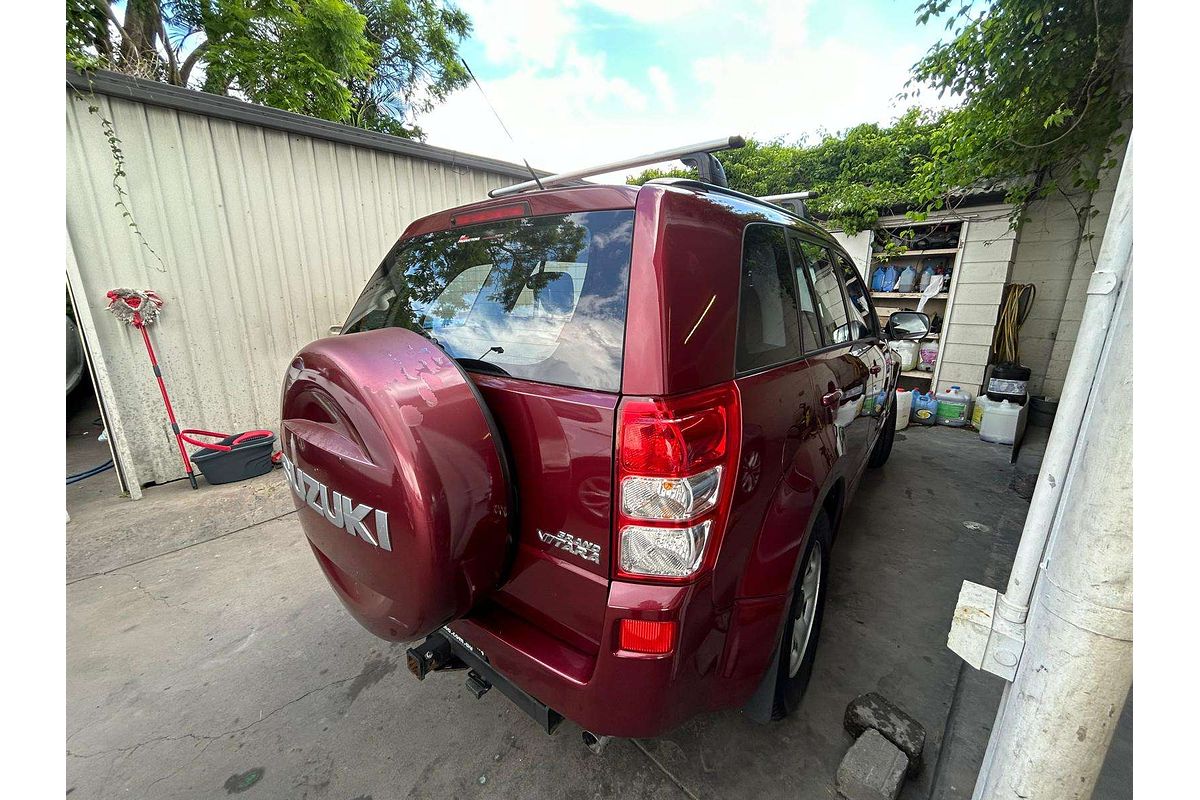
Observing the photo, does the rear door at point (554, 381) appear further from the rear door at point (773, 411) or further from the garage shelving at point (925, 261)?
the garage shelving at point (925, 261)

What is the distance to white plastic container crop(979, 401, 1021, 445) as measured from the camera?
16.1ft

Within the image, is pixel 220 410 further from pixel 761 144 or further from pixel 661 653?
pixel 761 144

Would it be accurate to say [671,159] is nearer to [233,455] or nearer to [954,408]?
[233,455]

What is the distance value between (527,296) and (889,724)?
2.06 metres

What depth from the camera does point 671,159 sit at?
181cm

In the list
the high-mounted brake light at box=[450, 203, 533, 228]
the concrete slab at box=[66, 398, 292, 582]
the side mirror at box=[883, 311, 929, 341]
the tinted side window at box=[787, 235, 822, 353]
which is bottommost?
the concrete slab at box=[66, 398, 292, 582]

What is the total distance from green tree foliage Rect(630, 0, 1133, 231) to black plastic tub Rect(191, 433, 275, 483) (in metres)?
7.08

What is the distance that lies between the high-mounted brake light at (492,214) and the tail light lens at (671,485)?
81 cm

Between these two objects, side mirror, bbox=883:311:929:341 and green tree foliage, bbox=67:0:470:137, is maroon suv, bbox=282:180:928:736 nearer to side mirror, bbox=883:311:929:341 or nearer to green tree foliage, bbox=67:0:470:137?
side mirror, bbox=883:311:929:341

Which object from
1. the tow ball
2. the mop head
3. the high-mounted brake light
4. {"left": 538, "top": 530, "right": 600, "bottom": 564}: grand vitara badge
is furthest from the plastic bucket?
{"left": 538, "top": 530, "right": 600, "bottom": 564}: grand vitara badge

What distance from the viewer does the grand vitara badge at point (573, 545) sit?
119 centimetres

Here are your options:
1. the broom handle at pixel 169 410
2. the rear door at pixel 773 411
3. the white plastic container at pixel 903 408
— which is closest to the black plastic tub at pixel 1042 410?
the white plastic container at pixel 903 408
